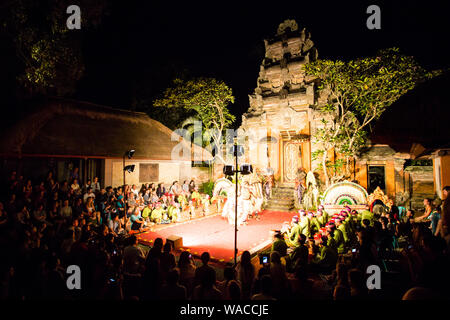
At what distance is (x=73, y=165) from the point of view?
1322 centimetres

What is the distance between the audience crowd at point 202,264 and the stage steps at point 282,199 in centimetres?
Answer: 578

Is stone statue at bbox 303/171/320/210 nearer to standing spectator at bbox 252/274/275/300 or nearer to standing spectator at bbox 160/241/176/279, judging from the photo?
standing spectator at bbox 160/241/176/279

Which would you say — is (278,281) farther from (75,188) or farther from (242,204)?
(75,188)

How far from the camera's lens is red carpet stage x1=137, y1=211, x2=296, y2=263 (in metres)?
7.98

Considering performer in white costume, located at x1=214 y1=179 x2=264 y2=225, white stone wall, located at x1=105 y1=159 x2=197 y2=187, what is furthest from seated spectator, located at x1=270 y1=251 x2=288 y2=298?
white stone wall, located at x1=105 y1=159 x2=197 y2=187

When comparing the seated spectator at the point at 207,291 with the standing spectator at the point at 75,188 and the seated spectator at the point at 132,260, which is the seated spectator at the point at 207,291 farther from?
the standing spectator at the point at 75,188

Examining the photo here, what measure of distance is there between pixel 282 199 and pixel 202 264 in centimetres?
1046

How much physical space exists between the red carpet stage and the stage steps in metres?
1.66

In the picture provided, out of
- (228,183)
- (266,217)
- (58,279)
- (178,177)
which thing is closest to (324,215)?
(266,217)

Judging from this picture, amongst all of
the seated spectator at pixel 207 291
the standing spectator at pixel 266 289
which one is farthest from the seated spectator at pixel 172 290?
the standing spectator at pixel 266 289

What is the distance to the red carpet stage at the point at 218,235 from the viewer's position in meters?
7.98

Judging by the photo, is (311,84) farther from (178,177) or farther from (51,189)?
(51,189)
